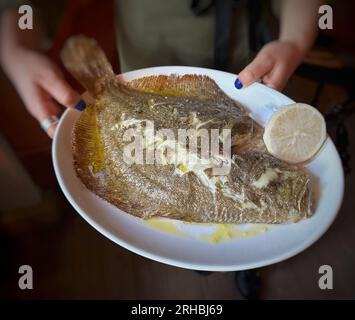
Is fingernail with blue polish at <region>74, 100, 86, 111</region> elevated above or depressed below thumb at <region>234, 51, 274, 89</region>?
below

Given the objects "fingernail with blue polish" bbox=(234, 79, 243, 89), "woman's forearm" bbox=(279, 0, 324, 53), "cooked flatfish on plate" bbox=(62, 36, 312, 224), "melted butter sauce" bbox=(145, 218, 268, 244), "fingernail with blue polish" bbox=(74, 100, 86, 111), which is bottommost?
"melted butter sauce" bbox=(145, 218, 268, 244)

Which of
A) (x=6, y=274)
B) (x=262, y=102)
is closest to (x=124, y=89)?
(x=262, y=102)

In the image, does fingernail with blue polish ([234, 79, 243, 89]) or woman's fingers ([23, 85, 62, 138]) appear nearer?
woman's fingers ([23, 85, 62, 138])

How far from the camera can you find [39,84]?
19.4 inches

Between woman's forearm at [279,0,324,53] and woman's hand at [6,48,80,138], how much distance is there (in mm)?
372

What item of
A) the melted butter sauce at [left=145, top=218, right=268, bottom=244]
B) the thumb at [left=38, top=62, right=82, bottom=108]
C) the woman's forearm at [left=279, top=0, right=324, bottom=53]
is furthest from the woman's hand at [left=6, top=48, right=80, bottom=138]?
the woman's forearm at [left=279, top=0, right=324, bottom=53]

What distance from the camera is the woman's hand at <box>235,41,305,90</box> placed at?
0.58 m

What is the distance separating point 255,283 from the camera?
0.62 meters

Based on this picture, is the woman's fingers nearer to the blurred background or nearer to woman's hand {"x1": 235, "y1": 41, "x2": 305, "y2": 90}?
the blurred background

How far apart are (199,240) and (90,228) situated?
17cm

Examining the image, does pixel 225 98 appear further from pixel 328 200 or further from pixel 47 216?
pixel 47 216

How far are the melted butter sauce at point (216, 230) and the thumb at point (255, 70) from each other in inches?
10.3

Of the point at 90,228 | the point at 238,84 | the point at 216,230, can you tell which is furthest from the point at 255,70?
the point at 90,228

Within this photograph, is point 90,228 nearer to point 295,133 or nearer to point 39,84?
point 39,84
